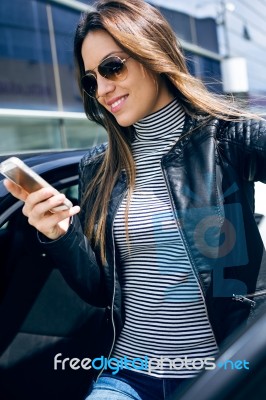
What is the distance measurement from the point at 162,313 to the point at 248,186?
0.38 metres

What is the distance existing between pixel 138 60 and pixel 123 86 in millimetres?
80

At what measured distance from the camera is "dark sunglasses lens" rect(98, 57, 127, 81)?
1379 mm

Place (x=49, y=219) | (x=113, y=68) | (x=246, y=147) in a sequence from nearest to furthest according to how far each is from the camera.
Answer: (x=49, y=219)
(x=246, y=147)
(x=113, y=68)

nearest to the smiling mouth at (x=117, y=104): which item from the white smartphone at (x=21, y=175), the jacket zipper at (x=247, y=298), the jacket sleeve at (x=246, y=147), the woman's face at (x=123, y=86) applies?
the woman's face at (x=123, y=86)

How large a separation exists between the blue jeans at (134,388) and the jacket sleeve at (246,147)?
55cm

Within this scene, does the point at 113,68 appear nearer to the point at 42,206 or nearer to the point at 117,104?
the point at 117,104

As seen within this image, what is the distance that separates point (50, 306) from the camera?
1843mm

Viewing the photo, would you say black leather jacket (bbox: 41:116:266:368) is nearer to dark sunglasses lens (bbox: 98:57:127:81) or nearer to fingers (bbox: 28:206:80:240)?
fingers (bbox: 28:206:80:240)

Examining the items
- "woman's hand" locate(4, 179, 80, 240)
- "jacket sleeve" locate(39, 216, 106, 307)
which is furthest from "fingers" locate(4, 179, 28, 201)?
"jacket sleeve" locate(39, 216, 106, 307)

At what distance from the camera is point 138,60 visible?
4.56 feet

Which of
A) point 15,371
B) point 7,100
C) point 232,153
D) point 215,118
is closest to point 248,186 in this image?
point 232,153

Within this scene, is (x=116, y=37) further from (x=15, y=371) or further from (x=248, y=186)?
(x=15, y=371)

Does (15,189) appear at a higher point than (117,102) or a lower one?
lower

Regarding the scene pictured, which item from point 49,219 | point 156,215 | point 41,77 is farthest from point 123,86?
point 41,77
